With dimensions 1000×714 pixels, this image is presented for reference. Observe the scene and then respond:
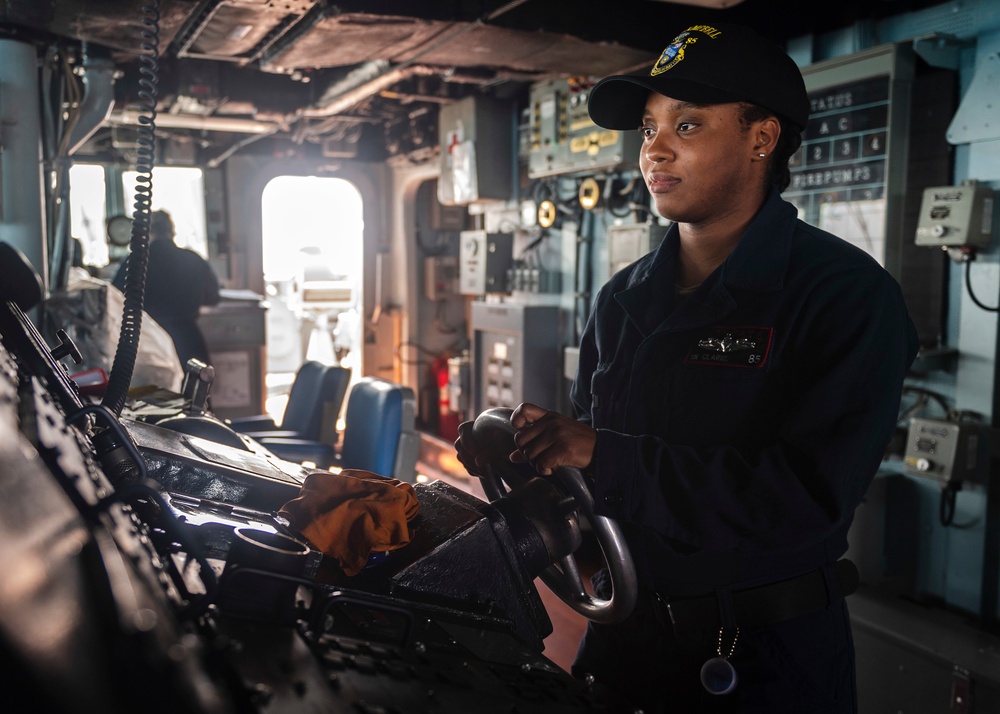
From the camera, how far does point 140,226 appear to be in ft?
5.36

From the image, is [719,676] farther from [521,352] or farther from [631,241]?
[521,352]

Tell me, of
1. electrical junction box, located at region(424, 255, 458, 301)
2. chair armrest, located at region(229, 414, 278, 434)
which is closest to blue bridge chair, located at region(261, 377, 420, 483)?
chair armrest, located at region(229, 414, 278, 434)

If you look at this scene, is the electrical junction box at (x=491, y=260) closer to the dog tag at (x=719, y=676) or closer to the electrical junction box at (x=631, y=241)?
the electrical junction box at (x=631, y=241)

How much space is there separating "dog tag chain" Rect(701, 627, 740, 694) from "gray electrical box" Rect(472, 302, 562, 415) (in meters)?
3.72

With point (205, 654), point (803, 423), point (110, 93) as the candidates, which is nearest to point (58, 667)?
point (205, 654)

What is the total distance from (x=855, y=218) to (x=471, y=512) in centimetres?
266

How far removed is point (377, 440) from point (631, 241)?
1.81 m

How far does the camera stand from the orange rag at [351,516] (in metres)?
1.07

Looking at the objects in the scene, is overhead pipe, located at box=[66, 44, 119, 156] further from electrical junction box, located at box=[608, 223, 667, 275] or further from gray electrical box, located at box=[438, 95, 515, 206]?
electrical junction box, located at box=[608, 223, 667, 275]

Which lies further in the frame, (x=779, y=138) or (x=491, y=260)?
(x=491, y=260)

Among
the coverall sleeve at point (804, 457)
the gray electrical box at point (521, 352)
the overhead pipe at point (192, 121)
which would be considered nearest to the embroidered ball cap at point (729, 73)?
the coverall sleeve at point (804, 457)

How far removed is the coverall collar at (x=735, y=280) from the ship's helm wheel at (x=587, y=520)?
30 centimetres

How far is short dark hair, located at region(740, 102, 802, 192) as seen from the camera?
1325 millimetres

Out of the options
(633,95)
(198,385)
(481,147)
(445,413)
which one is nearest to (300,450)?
(198,385)
